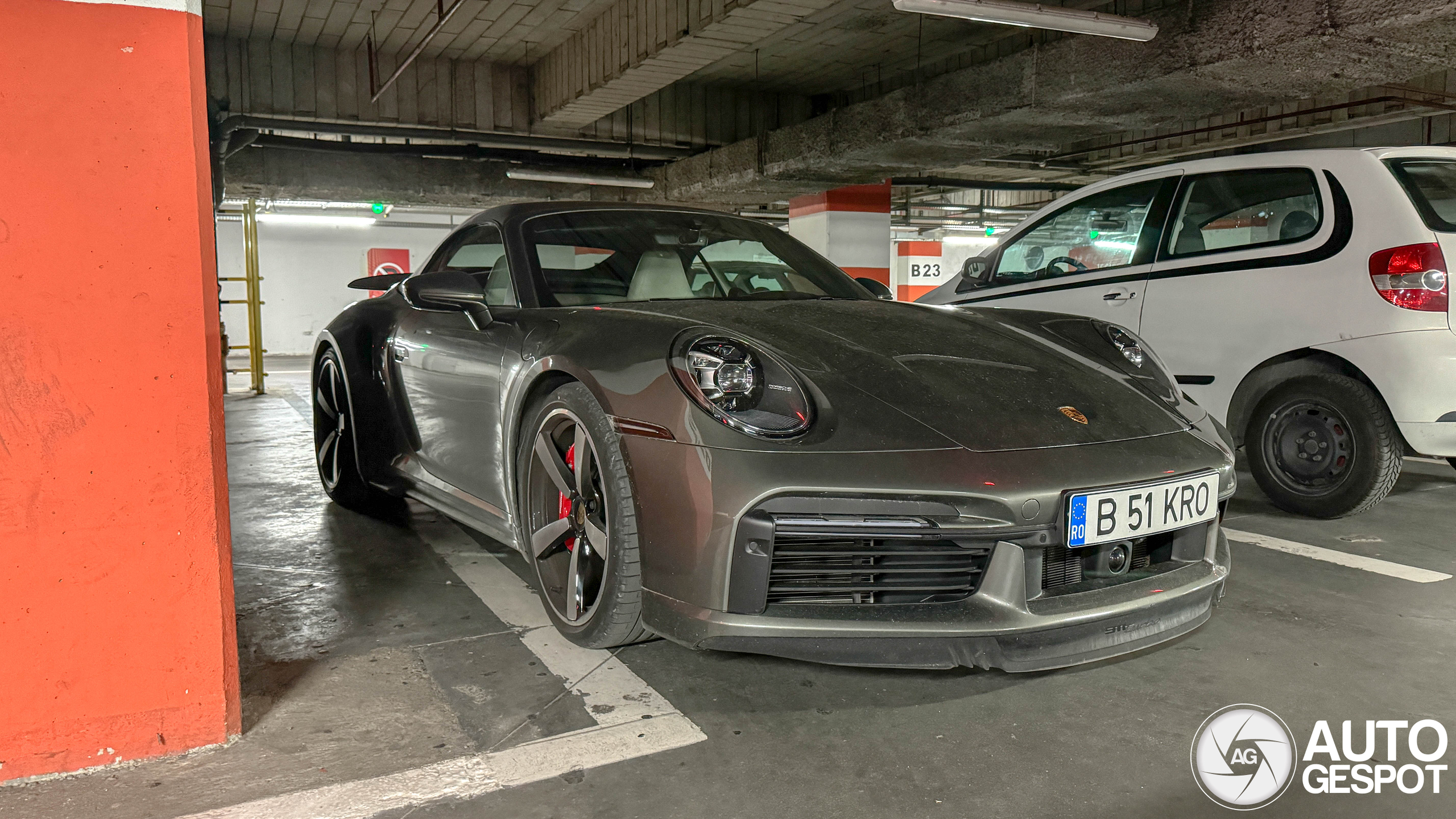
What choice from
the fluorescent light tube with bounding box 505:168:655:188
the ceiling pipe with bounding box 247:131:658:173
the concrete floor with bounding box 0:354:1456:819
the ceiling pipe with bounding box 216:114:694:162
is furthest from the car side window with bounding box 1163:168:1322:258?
the ceiling pipe with bounding box 247:131:658:173

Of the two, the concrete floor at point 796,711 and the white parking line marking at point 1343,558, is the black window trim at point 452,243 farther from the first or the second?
the white parking line marking at point 1343,558

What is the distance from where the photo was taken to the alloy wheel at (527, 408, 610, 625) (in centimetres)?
227

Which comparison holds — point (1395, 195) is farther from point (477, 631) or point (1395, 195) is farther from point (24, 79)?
point (24, 79)

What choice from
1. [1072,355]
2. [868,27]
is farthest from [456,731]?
[868,27]

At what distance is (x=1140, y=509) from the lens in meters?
1.98

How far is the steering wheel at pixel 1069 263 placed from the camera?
472 centimetres

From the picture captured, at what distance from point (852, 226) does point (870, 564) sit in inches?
525

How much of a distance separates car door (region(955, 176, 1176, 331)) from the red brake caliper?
2.44 meters

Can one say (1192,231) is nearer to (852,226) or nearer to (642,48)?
(642,48)

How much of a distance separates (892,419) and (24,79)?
1634 mm

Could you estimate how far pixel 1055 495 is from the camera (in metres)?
1.88

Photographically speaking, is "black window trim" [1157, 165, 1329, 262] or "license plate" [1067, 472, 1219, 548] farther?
"black window trim" [1157, 165, 1329, 262]

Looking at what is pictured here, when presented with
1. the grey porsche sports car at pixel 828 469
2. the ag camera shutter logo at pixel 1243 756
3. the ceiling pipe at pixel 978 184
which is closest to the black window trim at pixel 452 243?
the grey porsche sports car at pixel 828 469

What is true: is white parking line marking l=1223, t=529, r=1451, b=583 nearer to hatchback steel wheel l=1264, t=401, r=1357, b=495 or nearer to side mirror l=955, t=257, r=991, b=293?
hatchback steel wheel l=1264, t=401, r=1357, b=495
